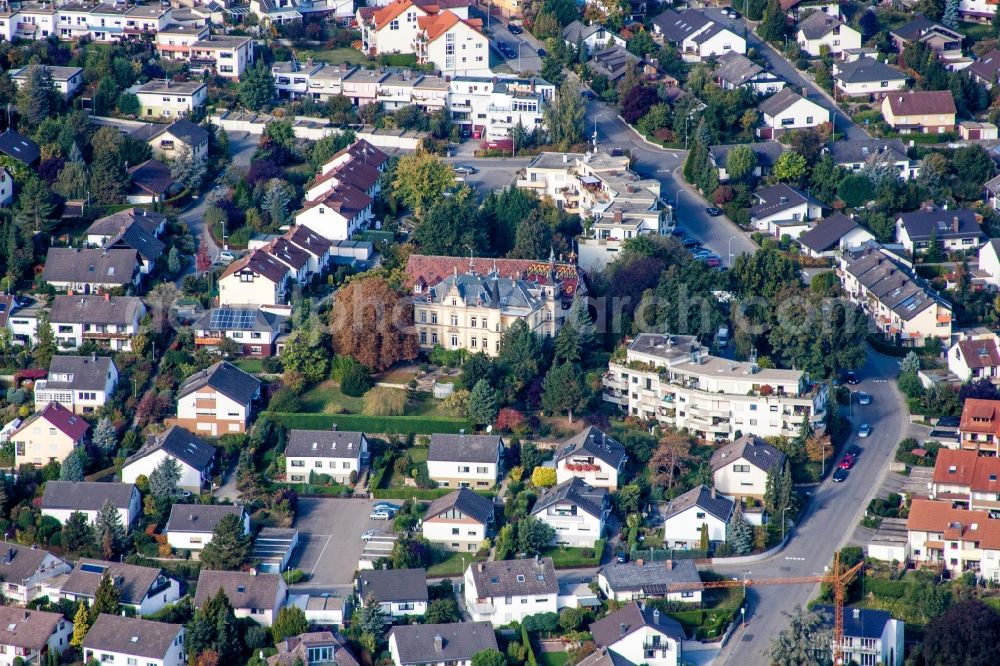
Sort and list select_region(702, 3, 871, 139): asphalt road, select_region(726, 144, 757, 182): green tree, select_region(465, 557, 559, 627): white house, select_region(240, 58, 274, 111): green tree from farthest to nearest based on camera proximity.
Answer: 1. select_region(240, 58, 274, 111): green tree
2. select_region(702, 3, 871, 139): asphalt road
3. select_region(726, 144, 757, 182): green tree
4. select_region(465, 557, 559, 627): white house

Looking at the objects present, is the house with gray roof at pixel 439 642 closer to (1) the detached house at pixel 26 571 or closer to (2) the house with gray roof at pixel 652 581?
(2) the house with gray roof at pixel 652 581

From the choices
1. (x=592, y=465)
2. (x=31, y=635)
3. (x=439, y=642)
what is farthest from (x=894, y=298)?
(x=31, y=635)

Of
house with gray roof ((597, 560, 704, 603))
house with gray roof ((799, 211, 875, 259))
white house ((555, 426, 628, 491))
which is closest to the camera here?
house with gray roof ((597, 560, 704, 603))

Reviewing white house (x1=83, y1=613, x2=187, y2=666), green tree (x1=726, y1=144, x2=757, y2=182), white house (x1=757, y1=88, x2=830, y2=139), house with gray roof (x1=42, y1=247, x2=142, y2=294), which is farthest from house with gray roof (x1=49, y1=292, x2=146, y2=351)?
white house (x1=757, y1=88, x2=830, y2=139)

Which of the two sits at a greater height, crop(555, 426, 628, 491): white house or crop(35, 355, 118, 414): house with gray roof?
crop(555, 426, 628, 491): white house

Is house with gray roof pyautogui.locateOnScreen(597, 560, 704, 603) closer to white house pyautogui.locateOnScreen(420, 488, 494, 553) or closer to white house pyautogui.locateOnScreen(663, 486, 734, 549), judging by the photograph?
white house pyautogui.locateOnScreen(663, 486, 734, 549)

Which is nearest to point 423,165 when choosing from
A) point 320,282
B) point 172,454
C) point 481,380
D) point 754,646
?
point 320,282

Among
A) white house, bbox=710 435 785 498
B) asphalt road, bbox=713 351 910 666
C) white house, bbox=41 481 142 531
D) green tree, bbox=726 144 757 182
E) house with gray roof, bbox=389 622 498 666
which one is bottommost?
white house, bbox=41 481 142 531

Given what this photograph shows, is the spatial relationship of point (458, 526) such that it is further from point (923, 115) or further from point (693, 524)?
point (923, 115)
